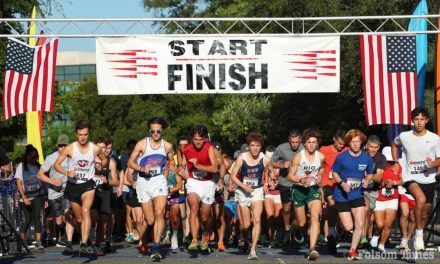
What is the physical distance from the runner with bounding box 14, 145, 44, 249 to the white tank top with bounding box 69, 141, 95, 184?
2514mm

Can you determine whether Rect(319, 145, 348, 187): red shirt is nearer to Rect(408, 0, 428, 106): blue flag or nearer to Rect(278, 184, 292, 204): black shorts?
Rect(278, 184, 292, 204): black shorts

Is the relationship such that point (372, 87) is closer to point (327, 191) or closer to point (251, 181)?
point (327, 191)

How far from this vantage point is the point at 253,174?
15.4 m

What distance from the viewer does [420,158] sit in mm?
14680

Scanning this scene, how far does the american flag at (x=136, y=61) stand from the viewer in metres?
21.2

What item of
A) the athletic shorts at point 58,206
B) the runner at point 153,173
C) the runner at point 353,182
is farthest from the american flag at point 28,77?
the runner at point 353,182

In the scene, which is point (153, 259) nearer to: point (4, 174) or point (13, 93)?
point (4, 174)

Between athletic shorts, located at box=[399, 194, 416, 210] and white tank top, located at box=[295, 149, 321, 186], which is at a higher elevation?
white tank top, located at box=[295, 149, 321, 186]

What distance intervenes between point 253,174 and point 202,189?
2.66 feet

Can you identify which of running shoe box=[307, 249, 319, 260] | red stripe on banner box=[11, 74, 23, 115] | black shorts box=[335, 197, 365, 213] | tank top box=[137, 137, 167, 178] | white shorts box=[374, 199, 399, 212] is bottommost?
running shoe box=[307, 249, 319, 260]

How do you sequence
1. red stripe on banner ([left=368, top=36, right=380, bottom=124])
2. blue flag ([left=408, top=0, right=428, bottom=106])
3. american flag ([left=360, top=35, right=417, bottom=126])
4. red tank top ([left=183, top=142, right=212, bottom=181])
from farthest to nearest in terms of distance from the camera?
blue flag ([left=408, top=0, right=428, bottom=106])
red stripe on banner ([left=368, top=36, right=380, bottom=124])
american flag ([left=360, top=35, right=417, bottom=126])
red tank top ([left=183, top=142, right=212, bottom=181])

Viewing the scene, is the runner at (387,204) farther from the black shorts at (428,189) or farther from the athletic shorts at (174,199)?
the athletic shorts at (174,199)

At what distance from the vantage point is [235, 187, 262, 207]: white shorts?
603 inches

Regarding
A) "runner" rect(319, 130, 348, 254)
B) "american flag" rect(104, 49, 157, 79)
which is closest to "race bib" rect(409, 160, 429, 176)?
"runner" rect(319, 130, 348, 254)
